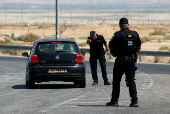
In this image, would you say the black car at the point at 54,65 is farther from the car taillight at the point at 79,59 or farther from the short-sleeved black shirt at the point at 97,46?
the short-sleeved black shirt at the point at 97,46

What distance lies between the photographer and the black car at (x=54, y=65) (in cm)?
1366

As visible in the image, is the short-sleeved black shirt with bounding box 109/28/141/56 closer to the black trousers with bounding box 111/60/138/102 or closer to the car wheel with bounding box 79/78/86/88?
the black trousers with bounding box 111/60/138/102

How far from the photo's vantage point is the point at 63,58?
1377 centimetres

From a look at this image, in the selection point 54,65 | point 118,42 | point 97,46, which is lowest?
point 54,65

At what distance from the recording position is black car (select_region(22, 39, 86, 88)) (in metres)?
13.7

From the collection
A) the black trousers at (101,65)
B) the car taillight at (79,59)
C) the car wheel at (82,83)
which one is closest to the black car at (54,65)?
the car taillight at (79,59)

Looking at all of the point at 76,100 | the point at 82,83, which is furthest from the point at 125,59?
the point at 82,83

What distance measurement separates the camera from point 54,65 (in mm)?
13742

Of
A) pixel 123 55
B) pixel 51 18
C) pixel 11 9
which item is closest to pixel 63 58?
pixel 123 55

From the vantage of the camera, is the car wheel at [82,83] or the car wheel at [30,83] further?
the car wheel at [82,83]

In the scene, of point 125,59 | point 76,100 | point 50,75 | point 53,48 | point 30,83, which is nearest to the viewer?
point 125,59

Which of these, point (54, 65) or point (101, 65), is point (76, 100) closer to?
point (54, 65)

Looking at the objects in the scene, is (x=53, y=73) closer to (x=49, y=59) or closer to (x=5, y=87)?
(x=49, y=59)

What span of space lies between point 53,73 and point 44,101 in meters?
2.74
